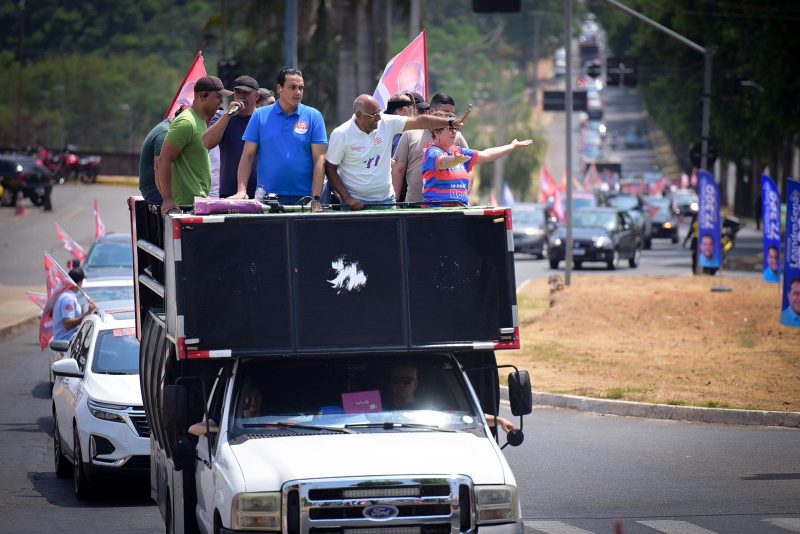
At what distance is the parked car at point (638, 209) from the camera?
5769cm

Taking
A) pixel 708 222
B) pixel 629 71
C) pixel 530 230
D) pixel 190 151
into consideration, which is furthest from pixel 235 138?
pixel 530 230

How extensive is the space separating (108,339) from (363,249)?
5.55m

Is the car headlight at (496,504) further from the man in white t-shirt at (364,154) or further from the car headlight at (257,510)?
the man in white t-shirt at (364,154)

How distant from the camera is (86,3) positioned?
15612 centimetres

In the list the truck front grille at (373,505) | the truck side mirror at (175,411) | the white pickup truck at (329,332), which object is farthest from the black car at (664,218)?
the truck front grille at (373,505)

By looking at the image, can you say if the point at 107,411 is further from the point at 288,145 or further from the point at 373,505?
the point at 373,505

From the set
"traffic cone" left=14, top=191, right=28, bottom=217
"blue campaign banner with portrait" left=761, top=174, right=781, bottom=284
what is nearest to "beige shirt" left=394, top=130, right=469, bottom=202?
"blue campaign banner with portrait" left=761, top=174, right=781, bottom=284

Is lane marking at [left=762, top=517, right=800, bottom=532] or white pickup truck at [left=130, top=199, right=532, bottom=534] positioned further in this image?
lane marking at [left=762, top=517, right=800, bottom=532]

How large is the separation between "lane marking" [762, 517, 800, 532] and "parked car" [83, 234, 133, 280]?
15.2m

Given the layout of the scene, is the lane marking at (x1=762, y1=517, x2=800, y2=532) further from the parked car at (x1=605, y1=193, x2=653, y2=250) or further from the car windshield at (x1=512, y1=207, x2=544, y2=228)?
the parked car at (x1=605, y1=193, x2=653, y2=250)

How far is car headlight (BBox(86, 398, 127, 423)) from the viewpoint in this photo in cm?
1298

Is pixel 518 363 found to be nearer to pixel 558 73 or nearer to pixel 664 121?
pixel 664 121

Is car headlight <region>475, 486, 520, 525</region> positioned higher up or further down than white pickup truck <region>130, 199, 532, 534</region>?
further down

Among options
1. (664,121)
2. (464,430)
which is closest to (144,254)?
(464,430)
